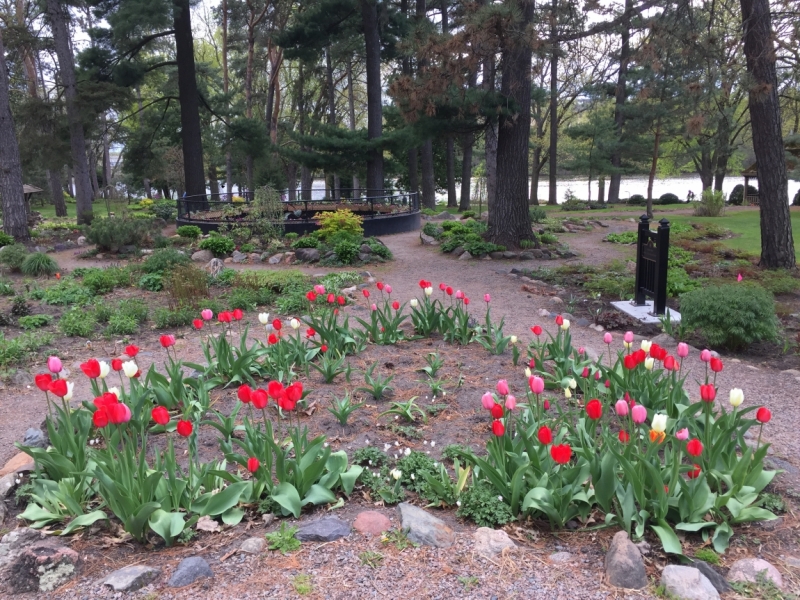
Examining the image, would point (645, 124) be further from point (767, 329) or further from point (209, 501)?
point (209, 501)

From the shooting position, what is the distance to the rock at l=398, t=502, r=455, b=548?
259cm

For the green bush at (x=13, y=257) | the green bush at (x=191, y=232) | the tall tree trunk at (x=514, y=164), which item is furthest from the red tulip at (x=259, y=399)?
the green bush at (x=191, y=232)

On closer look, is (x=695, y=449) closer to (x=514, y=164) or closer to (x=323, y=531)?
(x=323, y=531)

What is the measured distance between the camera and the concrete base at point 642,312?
6930mm

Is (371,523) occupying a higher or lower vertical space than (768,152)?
lower

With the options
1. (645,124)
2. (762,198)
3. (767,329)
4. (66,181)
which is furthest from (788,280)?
(66,181)

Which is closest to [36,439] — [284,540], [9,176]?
[284,540]

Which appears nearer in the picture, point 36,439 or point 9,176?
point 36,439

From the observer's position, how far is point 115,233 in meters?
12.5

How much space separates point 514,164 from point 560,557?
10507 millimetres

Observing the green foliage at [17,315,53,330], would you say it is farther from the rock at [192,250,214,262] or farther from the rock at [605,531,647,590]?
the rock at [605,531,647,590]

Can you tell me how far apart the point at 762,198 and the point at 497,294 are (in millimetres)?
4946

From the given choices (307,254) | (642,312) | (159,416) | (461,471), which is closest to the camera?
(159,416)

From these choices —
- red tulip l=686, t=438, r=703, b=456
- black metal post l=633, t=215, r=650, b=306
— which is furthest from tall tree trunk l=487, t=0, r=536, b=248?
red tulip l=686, t=438, r=703, b=456
